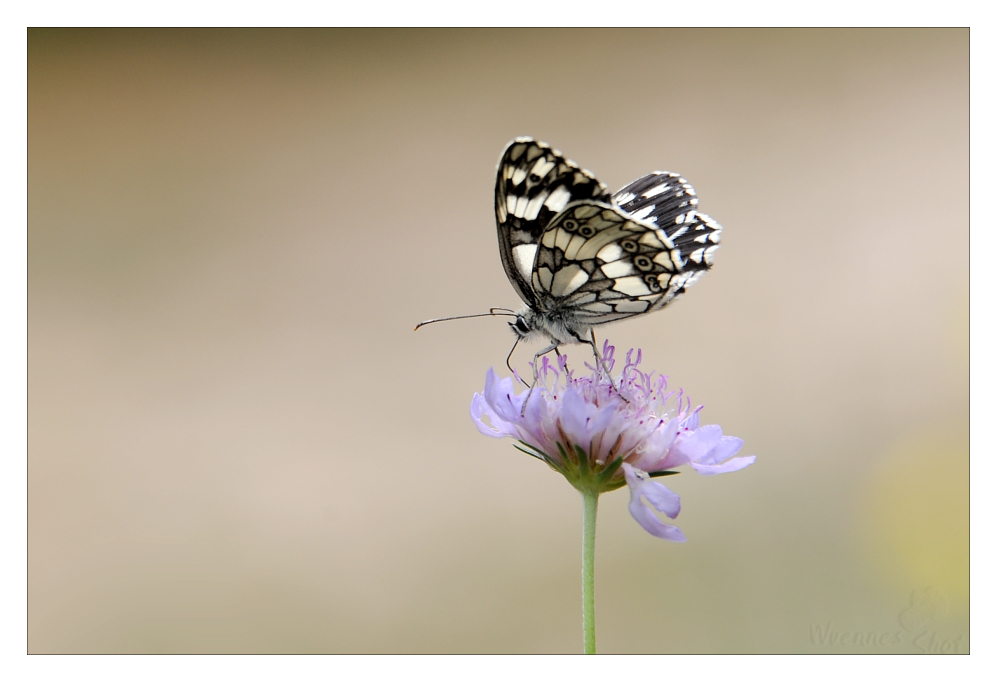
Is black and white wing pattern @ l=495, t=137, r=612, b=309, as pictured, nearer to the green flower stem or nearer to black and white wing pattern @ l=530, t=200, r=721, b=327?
black and white wing pattern @ l=530, t=200, r=721, b=327

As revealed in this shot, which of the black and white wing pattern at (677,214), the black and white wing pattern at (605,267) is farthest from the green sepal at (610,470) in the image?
the black and white wing pattern at (677,214)

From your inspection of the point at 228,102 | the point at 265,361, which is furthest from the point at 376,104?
the point at 265,361

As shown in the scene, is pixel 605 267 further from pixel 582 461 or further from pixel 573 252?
pixel 582 461

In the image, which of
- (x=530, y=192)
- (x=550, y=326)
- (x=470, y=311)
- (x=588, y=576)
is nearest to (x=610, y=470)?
(x=588, y=576)

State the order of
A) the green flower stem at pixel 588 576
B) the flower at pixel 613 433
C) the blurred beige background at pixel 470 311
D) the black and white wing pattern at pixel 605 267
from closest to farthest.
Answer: the green flower stem at pixel 588 576 < the flower at pixel 613 433 < the black and white wing pattern at pixel 605 267 < the blurred beige background at pixel 470 311

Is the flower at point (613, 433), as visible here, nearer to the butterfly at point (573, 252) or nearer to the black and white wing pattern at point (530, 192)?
the butterfly at point (573, 252)

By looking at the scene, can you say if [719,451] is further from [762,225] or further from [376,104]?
[376,104]
